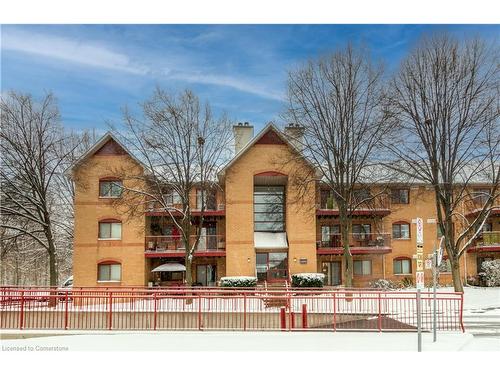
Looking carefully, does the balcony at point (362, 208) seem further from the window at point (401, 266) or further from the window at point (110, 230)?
the window at point (110, 230)

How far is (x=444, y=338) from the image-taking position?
14.7 meters

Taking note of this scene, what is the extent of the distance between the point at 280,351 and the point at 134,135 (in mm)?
20302

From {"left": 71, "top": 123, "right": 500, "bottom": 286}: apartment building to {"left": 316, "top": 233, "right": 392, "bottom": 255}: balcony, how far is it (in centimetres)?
7

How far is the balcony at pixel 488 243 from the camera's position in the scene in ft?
115

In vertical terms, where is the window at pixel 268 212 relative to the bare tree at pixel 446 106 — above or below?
below

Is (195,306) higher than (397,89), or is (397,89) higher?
(397,89)

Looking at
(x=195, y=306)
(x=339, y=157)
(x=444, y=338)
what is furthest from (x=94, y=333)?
(x=339, y=157)

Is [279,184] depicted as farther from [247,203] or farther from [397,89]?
[397,89]

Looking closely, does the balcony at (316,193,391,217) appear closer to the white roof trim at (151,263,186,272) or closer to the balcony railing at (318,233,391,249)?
the balcony railing at (318,233,391,249)

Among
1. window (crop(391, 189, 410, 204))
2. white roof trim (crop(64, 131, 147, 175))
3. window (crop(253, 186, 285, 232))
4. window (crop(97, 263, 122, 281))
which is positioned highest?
white roof trim (crop(64, 131, 147, 175))

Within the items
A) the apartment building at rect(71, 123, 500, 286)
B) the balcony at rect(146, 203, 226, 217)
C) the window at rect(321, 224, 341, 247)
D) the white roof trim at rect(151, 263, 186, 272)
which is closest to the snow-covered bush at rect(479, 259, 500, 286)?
the apartment building at rect(71, 123, 500, 286)

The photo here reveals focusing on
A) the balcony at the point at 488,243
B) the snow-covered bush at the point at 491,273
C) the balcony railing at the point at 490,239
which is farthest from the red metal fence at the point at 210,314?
the balcony railing at the point at 490,239

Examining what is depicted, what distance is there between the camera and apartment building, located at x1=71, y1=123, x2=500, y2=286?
32031 millimetres

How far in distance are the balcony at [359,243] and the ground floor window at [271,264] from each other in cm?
255
